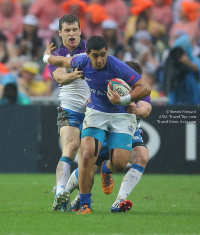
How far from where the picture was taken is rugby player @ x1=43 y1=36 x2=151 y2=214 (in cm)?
657

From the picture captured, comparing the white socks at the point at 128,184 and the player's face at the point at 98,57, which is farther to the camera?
the white socks at the point at 128,184

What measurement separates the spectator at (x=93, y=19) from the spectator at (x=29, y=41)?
1271 millimetres

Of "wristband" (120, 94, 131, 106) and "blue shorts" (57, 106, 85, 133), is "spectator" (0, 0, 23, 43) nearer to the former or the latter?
"blue shorts" (57, 106, 85, 133)

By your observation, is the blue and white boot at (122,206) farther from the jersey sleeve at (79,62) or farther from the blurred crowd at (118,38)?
the blurred crowd at (118,38)

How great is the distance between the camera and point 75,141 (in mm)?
7258

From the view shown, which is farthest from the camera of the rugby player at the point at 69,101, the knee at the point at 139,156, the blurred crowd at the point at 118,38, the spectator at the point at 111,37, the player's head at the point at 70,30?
the spectator at the point at 111,37

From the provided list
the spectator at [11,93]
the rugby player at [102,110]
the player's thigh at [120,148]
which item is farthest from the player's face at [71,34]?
the spectator at [11,93]

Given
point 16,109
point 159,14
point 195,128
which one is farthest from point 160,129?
point 159,14

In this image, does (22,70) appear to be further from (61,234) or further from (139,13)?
(61,234)

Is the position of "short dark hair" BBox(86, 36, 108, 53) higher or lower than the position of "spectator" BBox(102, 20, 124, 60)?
lower

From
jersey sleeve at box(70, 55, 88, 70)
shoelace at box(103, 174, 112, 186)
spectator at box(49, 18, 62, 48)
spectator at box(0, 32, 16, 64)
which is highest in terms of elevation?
spectator at box(49, 18, 62, 48)

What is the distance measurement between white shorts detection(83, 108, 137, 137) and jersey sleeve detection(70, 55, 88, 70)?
557 mm

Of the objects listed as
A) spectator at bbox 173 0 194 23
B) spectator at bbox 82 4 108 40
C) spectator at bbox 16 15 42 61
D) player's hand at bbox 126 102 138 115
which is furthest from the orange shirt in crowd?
player's hand at bbox 126 102 138 115

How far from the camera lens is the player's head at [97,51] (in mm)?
6449
